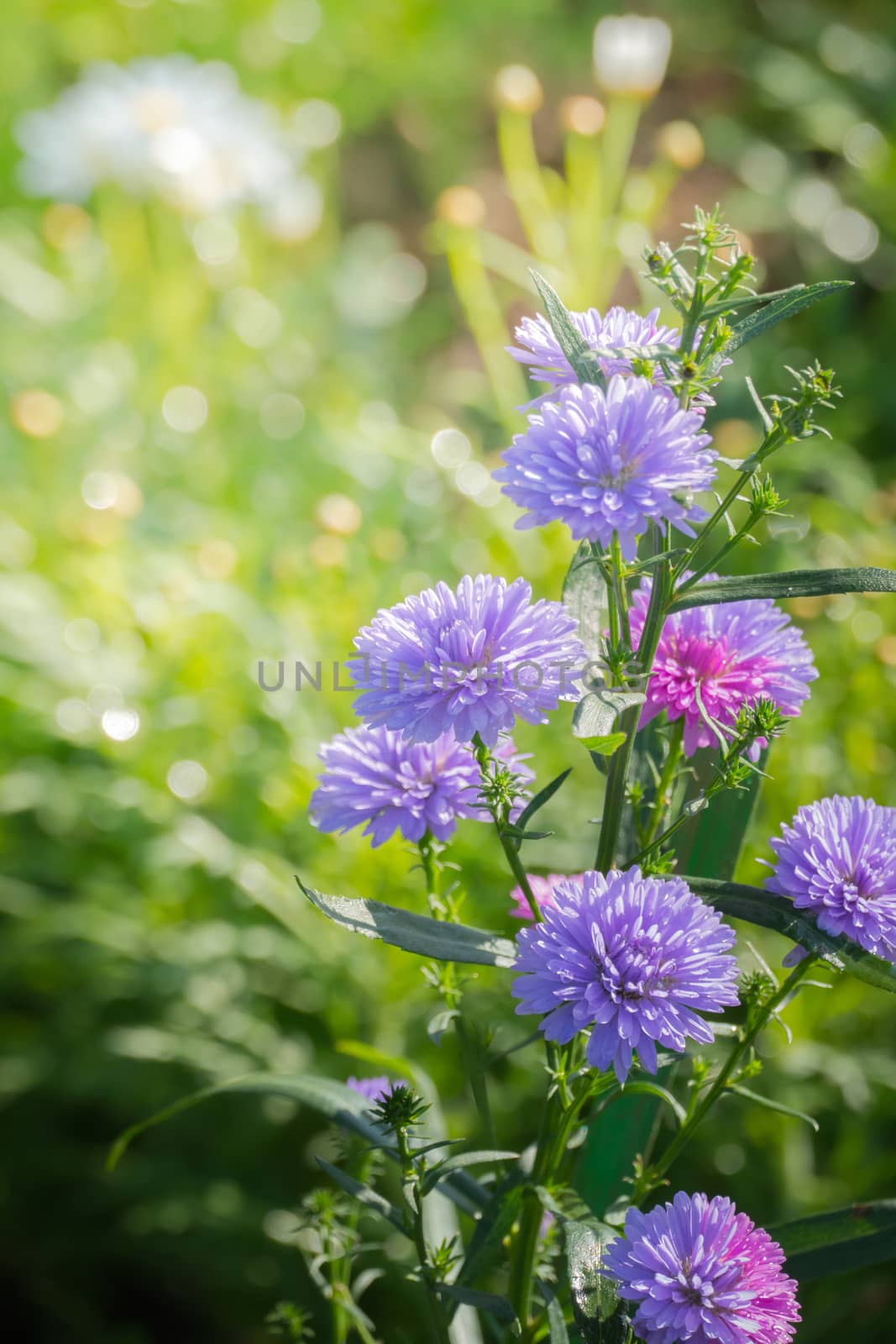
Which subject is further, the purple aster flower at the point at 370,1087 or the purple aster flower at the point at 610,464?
the purple aster flower at the point at 370,1087

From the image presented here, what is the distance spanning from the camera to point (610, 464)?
1.11 ft

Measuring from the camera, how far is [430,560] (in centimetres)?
112

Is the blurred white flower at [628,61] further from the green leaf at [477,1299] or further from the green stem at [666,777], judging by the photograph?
the green leaf at [477,1299]

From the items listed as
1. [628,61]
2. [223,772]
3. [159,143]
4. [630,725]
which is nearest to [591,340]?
[630,725]

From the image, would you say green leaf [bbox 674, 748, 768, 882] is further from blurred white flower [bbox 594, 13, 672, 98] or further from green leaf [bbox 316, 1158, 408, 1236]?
blurred white flower [bbox 594, 13, 672, 98]

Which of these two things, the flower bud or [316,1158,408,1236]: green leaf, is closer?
[316,1158,408,1236]: green leaf

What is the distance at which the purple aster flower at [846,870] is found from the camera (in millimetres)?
377

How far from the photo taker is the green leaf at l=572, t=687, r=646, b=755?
346 millimetres

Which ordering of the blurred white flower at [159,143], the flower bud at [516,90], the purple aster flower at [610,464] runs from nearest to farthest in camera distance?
the purple aster flower at [610,464], the flower bud at [516,90], the blurred white flower at [159,143]

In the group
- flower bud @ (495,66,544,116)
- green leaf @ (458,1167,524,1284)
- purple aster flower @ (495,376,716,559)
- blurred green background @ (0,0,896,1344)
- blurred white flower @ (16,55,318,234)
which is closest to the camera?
purple aster flower @ (495,376,716,559)

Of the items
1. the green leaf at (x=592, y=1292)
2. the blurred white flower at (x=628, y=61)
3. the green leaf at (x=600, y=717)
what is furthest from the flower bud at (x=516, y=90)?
the green leaf at (x=592, y=1292)

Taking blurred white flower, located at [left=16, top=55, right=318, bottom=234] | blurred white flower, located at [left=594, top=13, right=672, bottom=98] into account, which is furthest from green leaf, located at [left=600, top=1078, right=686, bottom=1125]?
blurred white flower, located at [left=16, top=55, right=318, bottom=234]

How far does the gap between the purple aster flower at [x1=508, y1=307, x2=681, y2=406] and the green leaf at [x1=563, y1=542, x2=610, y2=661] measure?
0.06 m

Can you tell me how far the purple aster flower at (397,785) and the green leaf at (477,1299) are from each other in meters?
0.17
